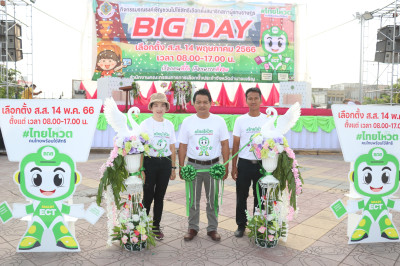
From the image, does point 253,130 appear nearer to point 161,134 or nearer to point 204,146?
point 204,146

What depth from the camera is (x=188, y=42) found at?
1216cm

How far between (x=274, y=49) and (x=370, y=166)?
1002 cm

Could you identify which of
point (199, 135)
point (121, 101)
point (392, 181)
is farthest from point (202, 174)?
point (121, 101)

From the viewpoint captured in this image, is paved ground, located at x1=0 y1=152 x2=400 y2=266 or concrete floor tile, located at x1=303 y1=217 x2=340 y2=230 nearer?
paved ground, located at x1=0 y1=152 x2=400 y2=266

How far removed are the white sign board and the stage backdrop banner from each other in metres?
9.25

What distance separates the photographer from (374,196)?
3006 mm

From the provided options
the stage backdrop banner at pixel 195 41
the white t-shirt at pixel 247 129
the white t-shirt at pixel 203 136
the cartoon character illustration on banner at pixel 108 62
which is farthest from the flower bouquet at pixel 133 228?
the cartoon character illustration on banner at pixel 108 62

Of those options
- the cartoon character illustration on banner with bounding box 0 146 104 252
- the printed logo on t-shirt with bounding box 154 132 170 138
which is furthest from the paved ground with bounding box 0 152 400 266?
the printed logo on t-shirt with bounding box 154 132 170 138

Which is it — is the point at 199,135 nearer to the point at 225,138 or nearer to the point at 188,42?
the point at 225,138

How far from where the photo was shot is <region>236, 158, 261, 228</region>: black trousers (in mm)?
Answer: 3006

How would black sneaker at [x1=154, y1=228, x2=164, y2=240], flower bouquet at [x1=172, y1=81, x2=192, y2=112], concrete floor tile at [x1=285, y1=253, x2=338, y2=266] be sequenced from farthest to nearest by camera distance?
1. flower bouquet at [x1=172, y1=81, x2=192, y2=112]
2. black sneaker at [x1=154, y1=228, x2=164, y2=240]
3. concrete floor tile at [x1=285, y1=253, x2=338, y2=266]

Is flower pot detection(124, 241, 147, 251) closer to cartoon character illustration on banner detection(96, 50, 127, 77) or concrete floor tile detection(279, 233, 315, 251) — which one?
concrete floor tile detection(279, 233, 315, 251)

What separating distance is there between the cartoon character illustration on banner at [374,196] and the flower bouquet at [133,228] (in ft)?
6.21

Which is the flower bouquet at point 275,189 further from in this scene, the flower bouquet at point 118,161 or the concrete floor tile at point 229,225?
the flower bouquet at point 118,161
